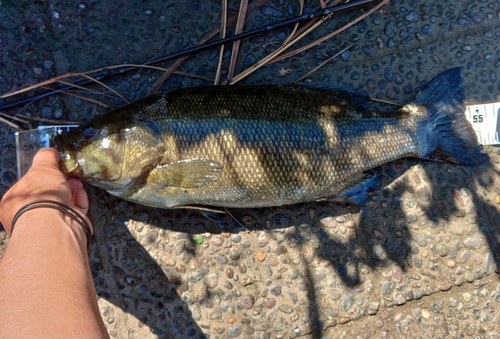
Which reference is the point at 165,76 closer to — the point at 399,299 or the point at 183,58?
the point at 183,58

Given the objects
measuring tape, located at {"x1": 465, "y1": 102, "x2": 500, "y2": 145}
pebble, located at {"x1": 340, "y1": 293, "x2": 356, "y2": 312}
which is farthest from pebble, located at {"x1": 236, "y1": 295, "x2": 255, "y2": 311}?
measuring tape, located at {"x1": 465, "y1": 102, "x2": 500, "y2": 145}

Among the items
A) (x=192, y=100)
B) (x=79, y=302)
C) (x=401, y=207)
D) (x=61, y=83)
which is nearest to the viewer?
(x=79, y=302)

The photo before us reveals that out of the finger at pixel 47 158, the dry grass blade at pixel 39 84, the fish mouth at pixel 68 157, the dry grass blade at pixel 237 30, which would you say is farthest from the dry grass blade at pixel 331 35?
the finger at pixel 47 158

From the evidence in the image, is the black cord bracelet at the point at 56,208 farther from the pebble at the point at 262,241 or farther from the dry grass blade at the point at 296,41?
the dry grass blade at the point at 296,41

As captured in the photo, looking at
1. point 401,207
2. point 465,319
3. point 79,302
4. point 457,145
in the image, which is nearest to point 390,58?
point 457,145

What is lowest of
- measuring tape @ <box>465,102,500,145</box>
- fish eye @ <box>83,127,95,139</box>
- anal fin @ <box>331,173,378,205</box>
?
anal fin @ <box>331,173,378,205</box>

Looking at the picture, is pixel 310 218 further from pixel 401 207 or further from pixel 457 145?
pixel 457 145

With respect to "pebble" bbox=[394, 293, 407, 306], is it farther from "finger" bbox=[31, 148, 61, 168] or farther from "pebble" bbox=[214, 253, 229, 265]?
"finger" bbox=[31, 148, 61, 168]
